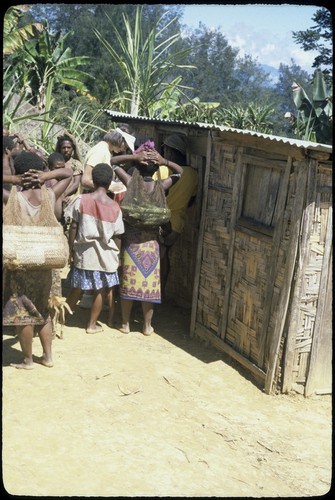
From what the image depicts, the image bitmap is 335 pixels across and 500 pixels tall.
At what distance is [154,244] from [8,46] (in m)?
9.98

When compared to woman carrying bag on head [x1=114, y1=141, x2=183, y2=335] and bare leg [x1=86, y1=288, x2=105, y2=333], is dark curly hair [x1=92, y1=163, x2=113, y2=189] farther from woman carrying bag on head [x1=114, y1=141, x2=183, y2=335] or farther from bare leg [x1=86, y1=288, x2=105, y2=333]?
bare leg [x1=86, y1=288, x2=105, y2=333]

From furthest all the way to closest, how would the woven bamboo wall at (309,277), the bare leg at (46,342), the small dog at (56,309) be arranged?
1. the small dog at (56,309)
2. the bare leg at (46,342)
3. the woven bamboo wall at (309,277)

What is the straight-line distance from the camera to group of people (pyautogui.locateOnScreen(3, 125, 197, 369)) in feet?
19.5

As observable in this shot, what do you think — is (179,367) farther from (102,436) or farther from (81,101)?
(81,101)

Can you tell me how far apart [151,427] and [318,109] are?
13873mm

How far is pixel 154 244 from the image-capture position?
21.2 ft

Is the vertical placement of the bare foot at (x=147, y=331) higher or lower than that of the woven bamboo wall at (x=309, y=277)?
lower

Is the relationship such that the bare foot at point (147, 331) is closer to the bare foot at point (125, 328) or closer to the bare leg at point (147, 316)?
the bare leg at point (147, 316)

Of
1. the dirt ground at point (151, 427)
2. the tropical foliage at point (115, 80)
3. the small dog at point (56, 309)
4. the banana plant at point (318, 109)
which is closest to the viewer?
the dirt ground at point (151, 427)

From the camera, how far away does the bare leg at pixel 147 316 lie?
655cm

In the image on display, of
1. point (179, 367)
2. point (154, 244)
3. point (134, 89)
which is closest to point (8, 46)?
point (134, 89)

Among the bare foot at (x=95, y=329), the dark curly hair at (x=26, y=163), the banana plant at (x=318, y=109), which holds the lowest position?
the bare foot at (x=95, y=329)

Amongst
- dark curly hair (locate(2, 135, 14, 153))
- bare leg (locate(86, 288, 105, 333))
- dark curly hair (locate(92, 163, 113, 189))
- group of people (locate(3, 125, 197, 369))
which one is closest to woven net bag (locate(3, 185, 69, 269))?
group of people (locate(3, 125, 197, 369))

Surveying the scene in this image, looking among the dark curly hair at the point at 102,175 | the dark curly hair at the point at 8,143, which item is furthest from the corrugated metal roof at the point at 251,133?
the dark curly hair at the point at 8,143
